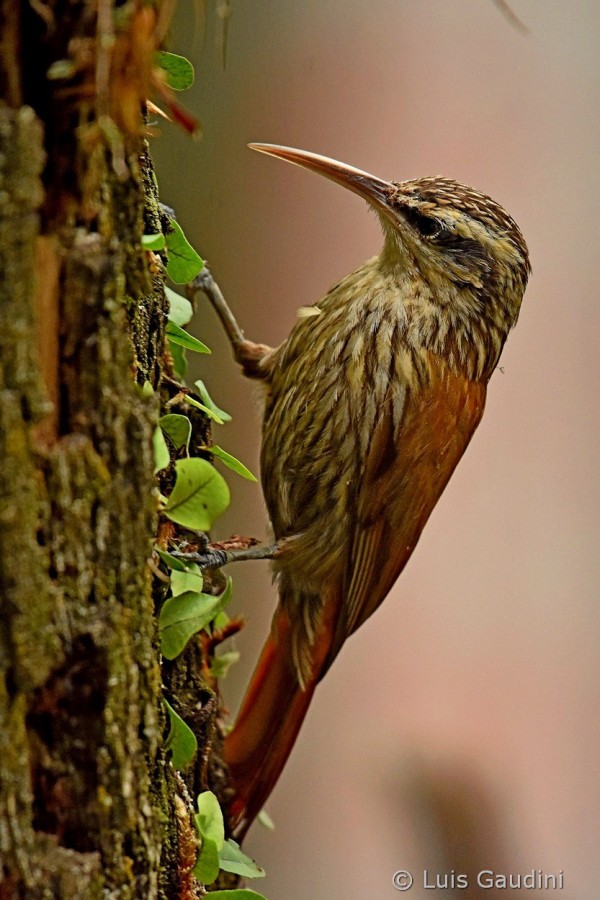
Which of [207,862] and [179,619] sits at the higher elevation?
[179,619]

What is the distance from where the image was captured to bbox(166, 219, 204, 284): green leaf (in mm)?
1628

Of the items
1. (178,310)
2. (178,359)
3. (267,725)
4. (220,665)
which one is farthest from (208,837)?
(178,310)

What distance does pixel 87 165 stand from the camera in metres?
1.01

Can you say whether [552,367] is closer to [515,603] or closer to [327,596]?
[515,603]

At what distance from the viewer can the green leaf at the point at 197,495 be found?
4.59 ft

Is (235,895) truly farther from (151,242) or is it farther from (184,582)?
(151,242)

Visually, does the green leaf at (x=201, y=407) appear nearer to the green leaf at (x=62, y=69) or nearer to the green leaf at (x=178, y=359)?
the green leaf at (x=178, y=359)

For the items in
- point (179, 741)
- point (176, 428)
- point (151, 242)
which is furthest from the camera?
point (176, 428)

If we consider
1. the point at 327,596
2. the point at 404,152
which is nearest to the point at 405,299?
the point at 327,596

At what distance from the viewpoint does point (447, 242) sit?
2.12m

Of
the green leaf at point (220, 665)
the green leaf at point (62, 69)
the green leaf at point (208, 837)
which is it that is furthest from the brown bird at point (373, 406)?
the green leaf at point (62, 69)

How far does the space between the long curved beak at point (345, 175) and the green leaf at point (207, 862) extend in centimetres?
135

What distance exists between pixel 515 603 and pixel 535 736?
562 millimetres

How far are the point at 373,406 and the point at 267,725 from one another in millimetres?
749
